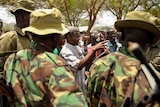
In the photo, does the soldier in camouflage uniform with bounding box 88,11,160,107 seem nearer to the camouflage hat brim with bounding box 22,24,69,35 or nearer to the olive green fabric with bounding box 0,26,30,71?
the camouflage hat brim with bounding box 22,24,69,35

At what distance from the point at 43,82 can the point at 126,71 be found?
0.54 metres

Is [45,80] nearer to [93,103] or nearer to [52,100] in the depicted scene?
[52,100]

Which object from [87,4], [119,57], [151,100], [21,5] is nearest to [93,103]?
[119,57]

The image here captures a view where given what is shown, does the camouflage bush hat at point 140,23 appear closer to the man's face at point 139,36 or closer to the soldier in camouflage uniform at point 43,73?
the man's face at point 139,36

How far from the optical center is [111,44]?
7926 mm

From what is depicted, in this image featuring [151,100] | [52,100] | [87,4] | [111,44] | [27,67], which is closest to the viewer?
[151,100]

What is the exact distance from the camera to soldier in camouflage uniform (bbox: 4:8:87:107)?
215 centimetres

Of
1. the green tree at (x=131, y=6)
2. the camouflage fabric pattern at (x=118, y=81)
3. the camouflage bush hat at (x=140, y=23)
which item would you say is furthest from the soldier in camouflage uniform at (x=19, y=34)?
the green tree at (x=131, y=6)

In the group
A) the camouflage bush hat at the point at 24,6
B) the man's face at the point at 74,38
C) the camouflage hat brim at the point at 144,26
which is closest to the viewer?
the camouflage hat brim at the point at 144,26

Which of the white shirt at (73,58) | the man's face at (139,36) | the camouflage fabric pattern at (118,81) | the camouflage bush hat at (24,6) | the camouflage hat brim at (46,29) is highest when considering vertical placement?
the camouflage bush hat at (24,6)

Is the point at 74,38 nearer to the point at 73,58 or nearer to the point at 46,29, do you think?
the point at 73,58

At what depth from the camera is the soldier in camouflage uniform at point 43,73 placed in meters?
2.15

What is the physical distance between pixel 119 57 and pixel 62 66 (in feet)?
1.28

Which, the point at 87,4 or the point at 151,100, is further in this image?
the point at 87,4
